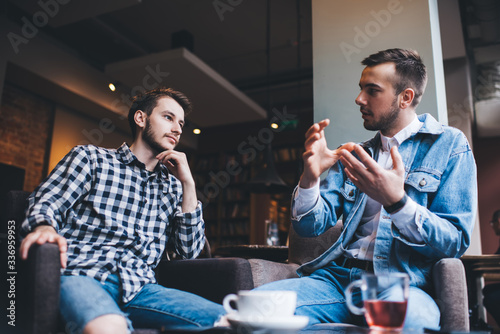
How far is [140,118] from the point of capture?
6.96ft

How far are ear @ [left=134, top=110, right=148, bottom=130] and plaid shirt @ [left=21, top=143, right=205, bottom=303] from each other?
212 millimetres

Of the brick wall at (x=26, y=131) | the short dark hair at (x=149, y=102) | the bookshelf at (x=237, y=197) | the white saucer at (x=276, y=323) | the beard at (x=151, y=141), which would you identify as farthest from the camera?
the bookshelf at (x=237, y=197)

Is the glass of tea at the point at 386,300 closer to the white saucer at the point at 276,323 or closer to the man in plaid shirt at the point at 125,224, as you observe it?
the white saucer at the point at 276,323

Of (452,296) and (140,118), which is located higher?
(140,118)

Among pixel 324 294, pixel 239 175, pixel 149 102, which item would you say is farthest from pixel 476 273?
pixel 239 175

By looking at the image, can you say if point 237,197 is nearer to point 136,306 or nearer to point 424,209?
point 136,306

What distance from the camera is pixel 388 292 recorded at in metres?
0.89

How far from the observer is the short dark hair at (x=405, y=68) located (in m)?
1.77

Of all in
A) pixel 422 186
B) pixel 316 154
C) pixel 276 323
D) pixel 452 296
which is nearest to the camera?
pixel 276 323

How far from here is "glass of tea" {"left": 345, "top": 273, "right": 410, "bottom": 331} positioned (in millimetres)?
889

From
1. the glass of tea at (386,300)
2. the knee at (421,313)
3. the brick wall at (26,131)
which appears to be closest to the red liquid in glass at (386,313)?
the glass of tea at (386,300)

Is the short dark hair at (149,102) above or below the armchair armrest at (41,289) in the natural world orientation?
above

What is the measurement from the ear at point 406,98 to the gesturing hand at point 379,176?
19.7 inches

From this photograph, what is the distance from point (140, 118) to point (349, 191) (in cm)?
104
